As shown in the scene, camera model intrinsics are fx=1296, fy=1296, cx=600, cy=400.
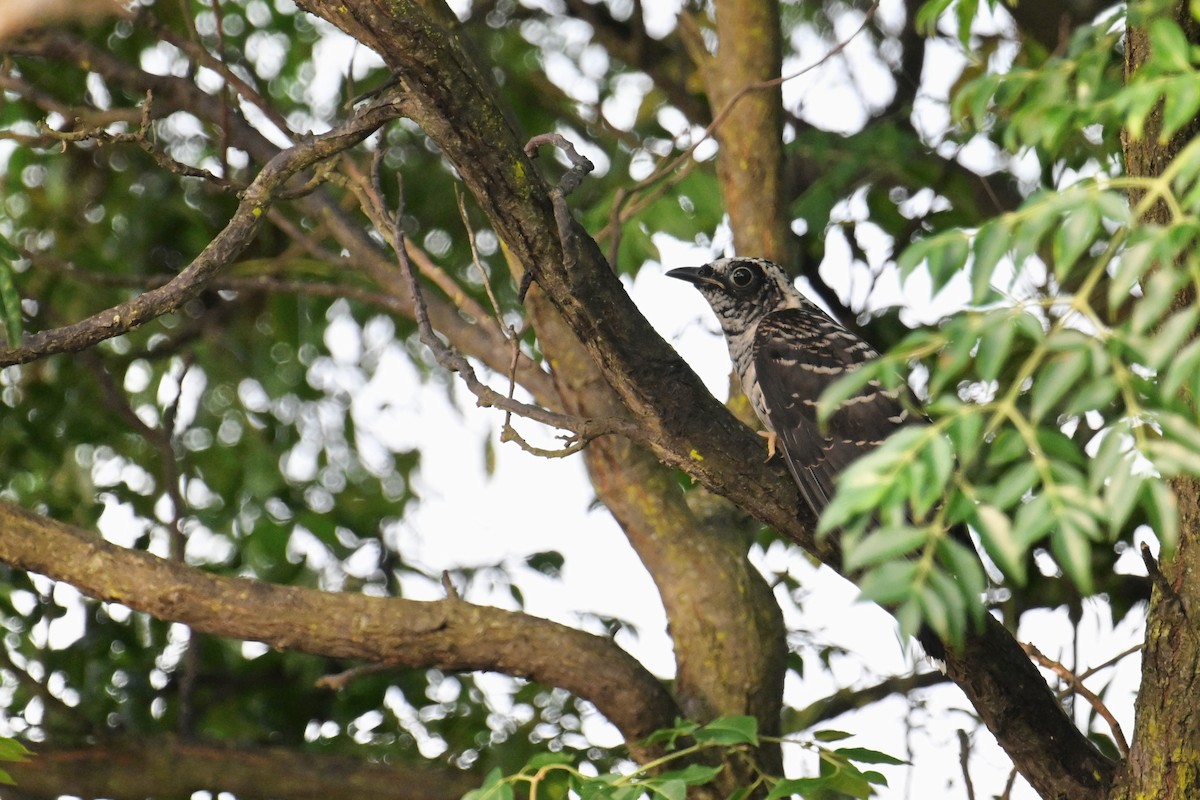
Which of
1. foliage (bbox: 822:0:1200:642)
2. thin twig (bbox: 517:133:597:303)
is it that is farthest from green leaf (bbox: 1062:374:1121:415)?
thin twig (bbox: 517:133:597:303)

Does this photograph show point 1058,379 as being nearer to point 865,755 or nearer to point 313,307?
point 865,755

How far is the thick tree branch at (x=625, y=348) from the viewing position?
248 cm

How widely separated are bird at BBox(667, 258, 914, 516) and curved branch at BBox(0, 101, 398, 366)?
134cm

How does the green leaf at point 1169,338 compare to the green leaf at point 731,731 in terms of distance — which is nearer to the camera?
the green leaf at point 1169,338

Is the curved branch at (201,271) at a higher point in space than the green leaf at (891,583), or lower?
higher

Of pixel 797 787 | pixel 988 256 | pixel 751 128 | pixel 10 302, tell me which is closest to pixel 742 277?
pixel 751 128

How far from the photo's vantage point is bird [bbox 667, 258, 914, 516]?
12.6 feet

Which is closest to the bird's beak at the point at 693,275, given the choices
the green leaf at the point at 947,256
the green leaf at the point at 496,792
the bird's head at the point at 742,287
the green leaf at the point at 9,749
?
the bird's head at the point at 742,287

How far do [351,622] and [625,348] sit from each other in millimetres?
1327

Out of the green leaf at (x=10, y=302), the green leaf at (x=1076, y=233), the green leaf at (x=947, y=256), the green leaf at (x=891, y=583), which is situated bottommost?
the green leaf at (x=891, y=583)

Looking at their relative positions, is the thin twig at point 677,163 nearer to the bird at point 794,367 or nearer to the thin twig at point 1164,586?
the bird at point 794,367

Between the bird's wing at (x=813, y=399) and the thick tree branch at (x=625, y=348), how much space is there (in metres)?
0.36

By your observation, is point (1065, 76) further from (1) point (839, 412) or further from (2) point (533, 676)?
(2) point (533, 676)

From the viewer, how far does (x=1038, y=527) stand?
1.37 meters
